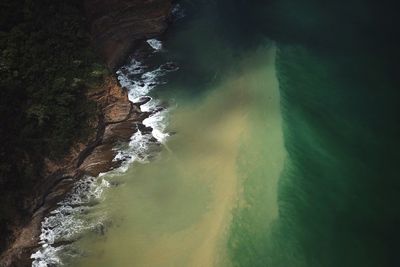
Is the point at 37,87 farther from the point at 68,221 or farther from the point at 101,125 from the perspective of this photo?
the point at 68,221

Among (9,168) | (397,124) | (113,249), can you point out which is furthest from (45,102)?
(397,124)

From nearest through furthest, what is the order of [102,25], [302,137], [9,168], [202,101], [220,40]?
[9,168], [302,137], [202,101], [102,25], [220,40]

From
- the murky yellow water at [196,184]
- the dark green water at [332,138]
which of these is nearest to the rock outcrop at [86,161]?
the murky yellow water at [196,184]

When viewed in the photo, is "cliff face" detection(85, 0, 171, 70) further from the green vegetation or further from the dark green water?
the dark green water

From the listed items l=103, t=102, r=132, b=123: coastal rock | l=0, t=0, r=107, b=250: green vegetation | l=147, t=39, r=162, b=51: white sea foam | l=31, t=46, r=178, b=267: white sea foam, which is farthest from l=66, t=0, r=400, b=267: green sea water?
l=0, t=0, r=107, b=250: green vegetation

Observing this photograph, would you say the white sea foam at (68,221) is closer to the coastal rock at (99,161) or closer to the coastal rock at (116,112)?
the coastal rock at (99,161)

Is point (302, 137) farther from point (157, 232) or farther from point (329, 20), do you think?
point (329, 20)
